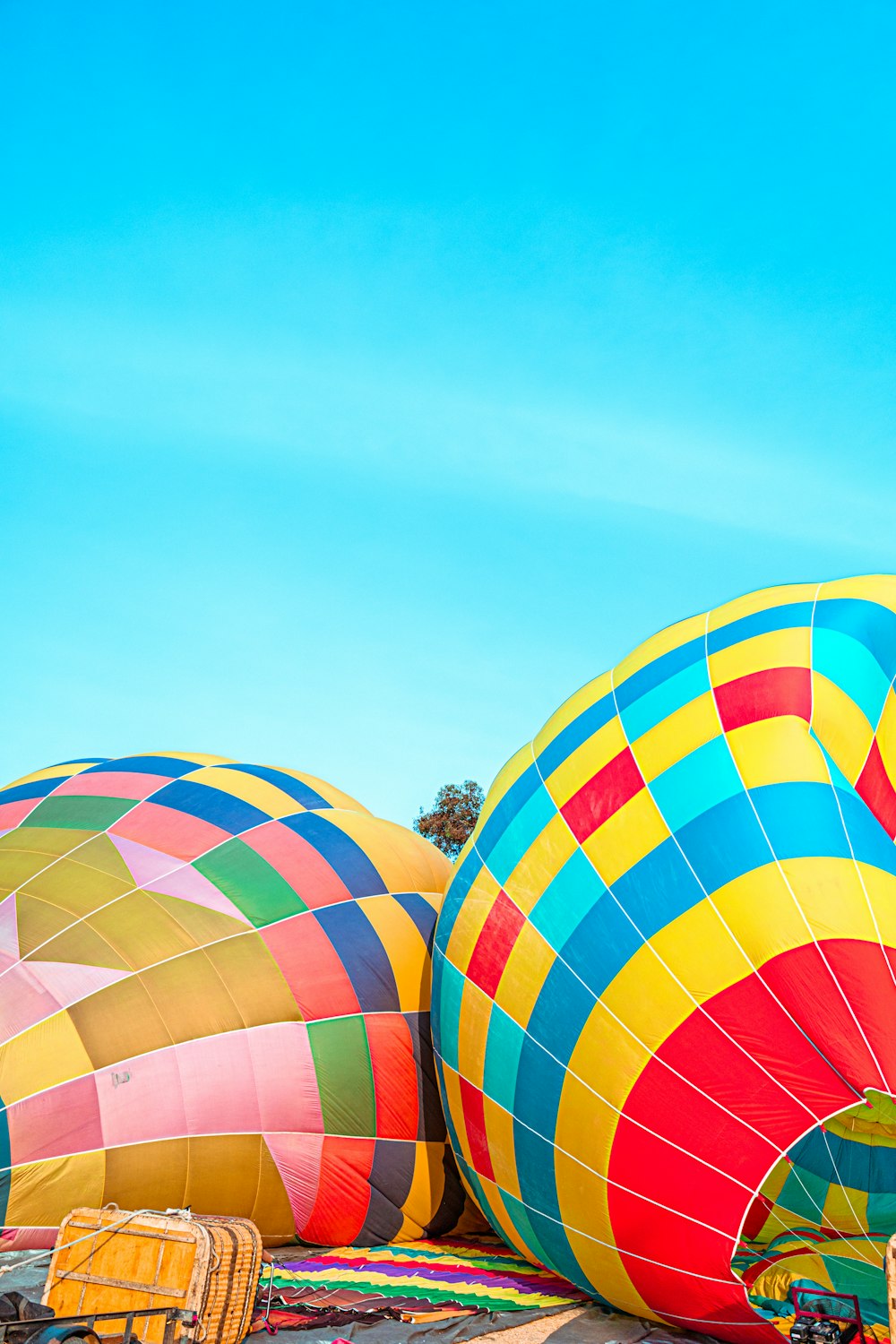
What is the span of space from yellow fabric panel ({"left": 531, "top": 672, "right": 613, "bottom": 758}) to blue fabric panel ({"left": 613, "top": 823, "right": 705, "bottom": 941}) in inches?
48.7

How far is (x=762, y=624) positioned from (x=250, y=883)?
12.6 feet

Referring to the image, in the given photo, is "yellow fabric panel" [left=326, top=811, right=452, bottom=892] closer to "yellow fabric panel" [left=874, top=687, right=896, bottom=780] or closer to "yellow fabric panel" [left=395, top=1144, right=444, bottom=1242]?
"yellow fabric panel" [left=395, top=1144, right=444, bottom=1242]

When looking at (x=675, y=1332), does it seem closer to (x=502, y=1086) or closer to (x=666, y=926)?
(x=502, y=1086)

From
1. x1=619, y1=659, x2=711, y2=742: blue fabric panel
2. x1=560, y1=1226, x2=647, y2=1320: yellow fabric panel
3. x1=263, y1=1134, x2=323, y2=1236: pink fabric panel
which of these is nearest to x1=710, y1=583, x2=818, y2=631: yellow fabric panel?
x1=619, y1=659, x2=711, y2=742: blue fabric panel

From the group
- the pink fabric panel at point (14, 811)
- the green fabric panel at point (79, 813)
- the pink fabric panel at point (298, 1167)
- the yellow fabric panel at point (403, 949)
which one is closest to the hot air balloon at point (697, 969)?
the pink fabric panel at point (298, 1167)

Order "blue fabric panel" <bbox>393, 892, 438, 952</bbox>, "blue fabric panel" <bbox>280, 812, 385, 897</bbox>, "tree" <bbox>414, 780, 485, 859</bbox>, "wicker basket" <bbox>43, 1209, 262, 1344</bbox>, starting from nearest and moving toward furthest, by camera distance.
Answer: "wicker basket" <bbox>43, 1209, 262, 1344</bbox>, "blue fabric panel" <bbox>280, 812, 385, 897</bbox>, "blue fabric panel" <bbox>393, 892, 438, 952</bbox>, "tree" <bbox>414, 780, 485, 859</bbox>

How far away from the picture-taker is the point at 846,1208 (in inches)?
274

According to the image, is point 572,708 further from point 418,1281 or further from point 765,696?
point 418,1281

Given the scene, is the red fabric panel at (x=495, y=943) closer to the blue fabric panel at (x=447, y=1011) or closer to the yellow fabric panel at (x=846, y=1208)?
the blue fabric panel at (x=447, y=1011)

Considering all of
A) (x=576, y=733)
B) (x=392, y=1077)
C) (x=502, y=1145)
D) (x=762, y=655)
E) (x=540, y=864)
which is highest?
(x=762, y=655)

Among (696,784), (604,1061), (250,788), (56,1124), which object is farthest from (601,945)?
(250,788)

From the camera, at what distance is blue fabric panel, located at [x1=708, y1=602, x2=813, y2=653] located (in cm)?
598

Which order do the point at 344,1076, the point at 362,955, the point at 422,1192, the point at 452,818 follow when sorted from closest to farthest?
the point at 344,1076
the point at 422,1192
the point at 362,955
the point at 452,818

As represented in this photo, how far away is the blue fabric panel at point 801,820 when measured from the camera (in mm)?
5176
